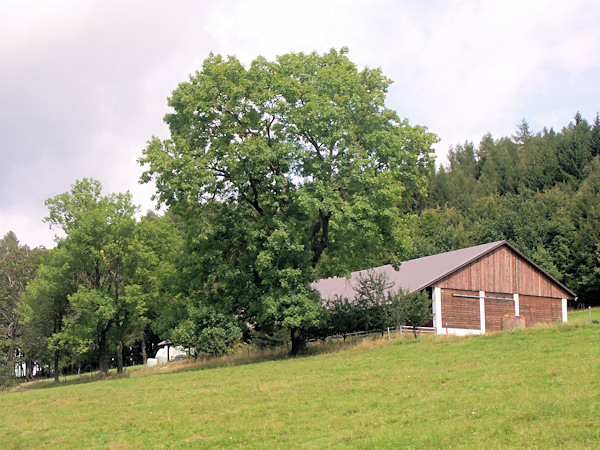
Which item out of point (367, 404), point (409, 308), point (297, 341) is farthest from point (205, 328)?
point (367, 404)

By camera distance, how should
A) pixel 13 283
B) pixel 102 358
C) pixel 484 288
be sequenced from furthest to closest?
pixel 13 283
pixel 102 358
pixel 484 288

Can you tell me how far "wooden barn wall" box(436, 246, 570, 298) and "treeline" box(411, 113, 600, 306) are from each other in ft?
46.7

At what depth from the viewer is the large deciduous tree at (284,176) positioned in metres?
32.1

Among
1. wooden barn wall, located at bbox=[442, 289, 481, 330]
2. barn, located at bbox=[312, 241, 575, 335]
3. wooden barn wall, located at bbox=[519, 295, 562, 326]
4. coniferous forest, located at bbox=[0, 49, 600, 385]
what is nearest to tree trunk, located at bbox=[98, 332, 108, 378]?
coniferous forest, located at bbox=[0, 49, 600, 385]

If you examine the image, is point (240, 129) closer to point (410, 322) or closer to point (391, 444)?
point (410, 322)

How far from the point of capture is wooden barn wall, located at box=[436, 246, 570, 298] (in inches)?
1715

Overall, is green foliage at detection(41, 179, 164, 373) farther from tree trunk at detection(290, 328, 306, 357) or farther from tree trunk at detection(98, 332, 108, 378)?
tree trunk at detection(290, 328, 306, 357)

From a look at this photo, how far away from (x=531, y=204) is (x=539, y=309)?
40.7 meters

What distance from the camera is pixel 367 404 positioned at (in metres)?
18.2

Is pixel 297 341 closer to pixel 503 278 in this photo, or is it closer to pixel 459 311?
pixel 459 311

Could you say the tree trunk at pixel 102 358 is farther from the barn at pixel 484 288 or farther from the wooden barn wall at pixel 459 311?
the wooden barn wall at pixel 459 311

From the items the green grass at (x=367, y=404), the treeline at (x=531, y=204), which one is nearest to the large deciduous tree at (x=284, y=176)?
the green grass at (x=367, y=404)

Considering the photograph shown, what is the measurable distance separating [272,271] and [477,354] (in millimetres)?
11515

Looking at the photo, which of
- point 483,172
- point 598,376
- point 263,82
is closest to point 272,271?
point 263,82
